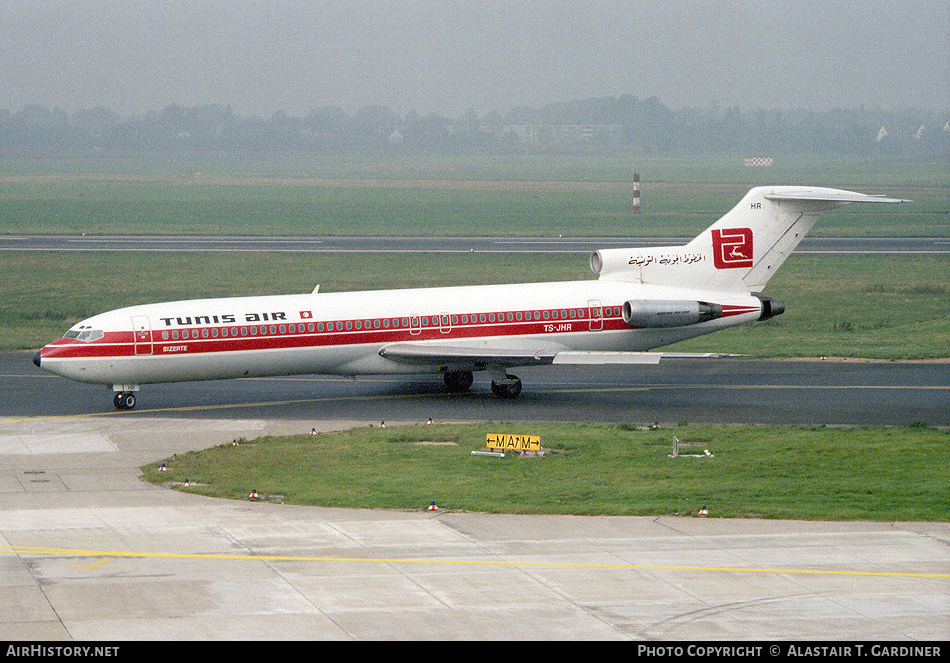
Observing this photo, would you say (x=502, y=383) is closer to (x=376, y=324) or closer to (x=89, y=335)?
(x=376, y=324)

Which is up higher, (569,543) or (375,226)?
(375,226)

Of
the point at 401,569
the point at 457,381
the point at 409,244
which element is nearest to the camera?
the point at 401,569

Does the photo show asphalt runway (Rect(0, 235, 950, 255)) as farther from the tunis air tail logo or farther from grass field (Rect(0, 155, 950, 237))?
the tunis air tail logo

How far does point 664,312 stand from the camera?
41.9 metres

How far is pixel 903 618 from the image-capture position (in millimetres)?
18375

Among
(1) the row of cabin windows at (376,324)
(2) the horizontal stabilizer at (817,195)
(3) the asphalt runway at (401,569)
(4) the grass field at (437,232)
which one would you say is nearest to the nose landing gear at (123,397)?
(1) the row of cabin windows at (376,324)

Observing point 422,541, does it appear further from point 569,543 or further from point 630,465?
point 630,465

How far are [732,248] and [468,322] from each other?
32.8 feet

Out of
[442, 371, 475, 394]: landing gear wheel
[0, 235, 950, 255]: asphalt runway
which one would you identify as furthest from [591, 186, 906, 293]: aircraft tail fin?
[0, 235, 950, 255]: asphalt runway

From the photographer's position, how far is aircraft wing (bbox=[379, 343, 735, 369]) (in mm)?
39094

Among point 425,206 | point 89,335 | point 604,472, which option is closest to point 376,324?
point 89,335

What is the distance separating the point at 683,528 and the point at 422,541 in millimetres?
5110

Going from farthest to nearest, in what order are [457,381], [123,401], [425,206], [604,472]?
[425,206], [457,381], [123,401], [604,472]
